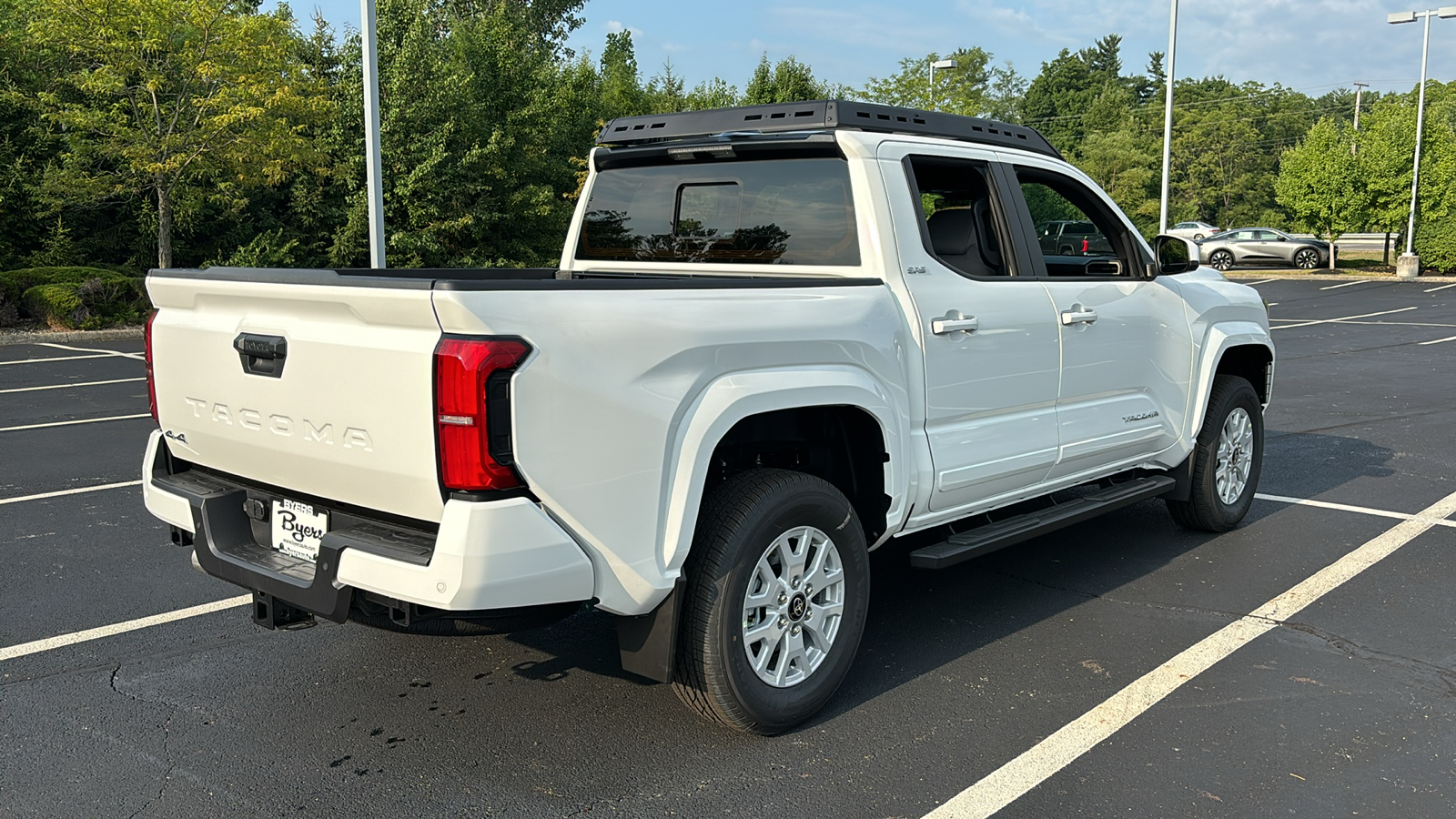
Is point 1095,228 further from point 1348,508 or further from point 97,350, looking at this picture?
point 97,350

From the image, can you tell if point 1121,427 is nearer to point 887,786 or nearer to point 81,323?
point 887,786

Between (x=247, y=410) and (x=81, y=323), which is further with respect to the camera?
(x=81, y=323)

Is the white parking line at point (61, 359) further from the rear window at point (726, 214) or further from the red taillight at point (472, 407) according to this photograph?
the red taillight at point (472, 407)

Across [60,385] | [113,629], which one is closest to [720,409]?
[113,629]

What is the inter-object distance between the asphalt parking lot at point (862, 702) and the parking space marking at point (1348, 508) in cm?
18

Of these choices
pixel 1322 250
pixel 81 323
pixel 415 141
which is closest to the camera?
pixel 81 323

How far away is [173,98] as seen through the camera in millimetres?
21109

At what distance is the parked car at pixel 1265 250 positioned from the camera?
40.5 meters

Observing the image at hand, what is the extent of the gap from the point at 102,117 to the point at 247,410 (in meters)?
18.2

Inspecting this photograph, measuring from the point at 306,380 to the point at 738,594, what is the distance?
56.8 inches

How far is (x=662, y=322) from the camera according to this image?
334 centimetres

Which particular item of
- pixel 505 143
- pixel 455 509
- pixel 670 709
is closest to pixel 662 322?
pixel 455 509

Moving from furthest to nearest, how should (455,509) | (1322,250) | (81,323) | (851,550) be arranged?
(1322,250)
(81,323)
(851,550)
(455,509)

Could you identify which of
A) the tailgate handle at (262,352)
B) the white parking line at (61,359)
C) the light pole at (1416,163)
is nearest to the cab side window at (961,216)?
the tailgate handle at (262,352)
